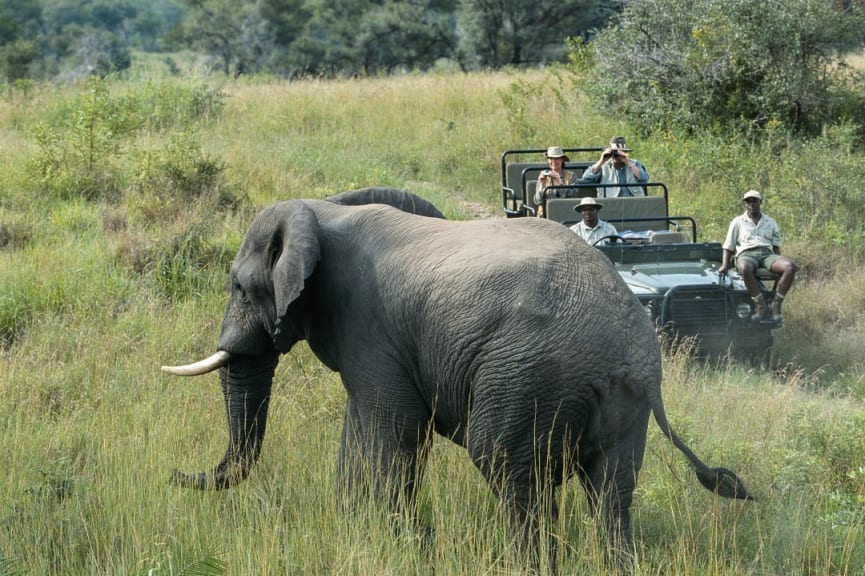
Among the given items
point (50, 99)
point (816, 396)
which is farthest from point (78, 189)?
point (816, 396)

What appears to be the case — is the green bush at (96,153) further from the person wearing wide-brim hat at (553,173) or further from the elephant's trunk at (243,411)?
the elephant's trunk at (243,411)

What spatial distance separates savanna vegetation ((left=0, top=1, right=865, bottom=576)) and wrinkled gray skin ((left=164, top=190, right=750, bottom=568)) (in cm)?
23

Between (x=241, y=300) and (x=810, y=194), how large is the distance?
1013 centimetres

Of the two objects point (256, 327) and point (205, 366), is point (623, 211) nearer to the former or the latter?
point (256, 327)

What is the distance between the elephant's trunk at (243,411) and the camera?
5.92 metres

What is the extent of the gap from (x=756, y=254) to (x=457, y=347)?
21.6ft

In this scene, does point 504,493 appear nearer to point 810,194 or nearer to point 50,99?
point 810,194

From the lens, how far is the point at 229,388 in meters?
5.98

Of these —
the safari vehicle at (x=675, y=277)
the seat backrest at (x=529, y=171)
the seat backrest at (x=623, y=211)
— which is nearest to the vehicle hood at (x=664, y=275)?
the safari vehicle at (x=675, y=277)

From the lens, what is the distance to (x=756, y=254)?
1078 centimetres

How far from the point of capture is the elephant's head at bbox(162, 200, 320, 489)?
5465 mm

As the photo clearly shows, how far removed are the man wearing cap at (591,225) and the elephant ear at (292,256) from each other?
5129 millimetres

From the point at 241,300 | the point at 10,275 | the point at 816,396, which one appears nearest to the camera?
the point at 241,300

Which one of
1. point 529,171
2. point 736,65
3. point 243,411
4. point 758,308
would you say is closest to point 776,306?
point 758,308
